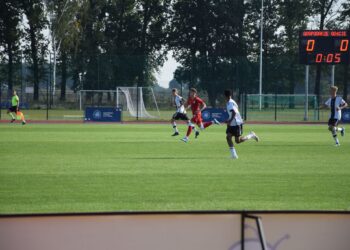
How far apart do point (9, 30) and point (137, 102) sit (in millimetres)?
29545

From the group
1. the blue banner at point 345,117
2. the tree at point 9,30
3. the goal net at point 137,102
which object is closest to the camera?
the blue banner at point 345,117

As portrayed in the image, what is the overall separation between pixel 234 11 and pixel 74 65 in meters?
22.9

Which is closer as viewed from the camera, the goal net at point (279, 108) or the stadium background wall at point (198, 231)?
the stadium background wall at point (198, 231)

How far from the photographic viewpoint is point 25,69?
70.9 meters

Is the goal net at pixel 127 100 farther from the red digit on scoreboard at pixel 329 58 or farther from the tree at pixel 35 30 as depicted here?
the red digit on scoreboard at pixel 329 58

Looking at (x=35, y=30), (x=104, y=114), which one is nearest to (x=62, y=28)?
(x=35, y=30)

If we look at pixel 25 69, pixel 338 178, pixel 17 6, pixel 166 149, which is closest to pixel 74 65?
pixel 25 69

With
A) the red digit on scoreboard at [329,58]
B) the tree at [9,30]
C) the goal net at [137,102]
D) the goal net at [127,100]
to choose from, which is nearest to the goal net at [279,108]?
the goal net at [137,102]

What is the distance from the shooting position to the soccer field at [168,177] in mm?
10828

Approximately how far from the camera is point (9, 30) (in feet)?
244

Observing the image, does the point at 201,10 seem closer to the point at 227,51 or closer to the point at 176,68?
the point at 227,51

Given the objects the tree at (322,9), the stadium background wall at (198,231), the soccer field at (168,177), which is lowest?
the soccer field at (168,177)

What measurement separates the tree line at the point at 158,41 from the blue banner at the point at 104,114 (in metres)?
18.2

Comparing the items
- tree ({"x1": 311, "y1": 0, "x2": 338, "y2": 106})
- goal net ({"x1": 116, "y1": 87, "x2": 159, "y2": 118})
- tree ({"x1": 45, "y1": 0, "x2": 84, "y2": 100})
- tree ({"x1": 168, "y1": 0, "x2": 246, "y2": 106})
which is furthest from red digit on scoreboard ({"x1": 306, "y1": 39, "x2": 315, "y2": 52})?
tree ({"x1": 311, "y1": 0, "x2": 338, "y2": 106})
